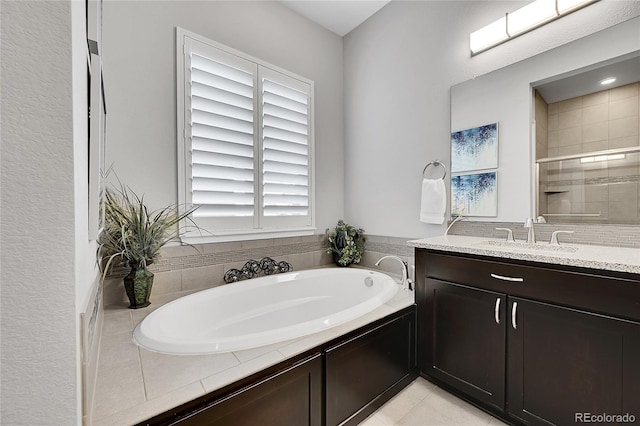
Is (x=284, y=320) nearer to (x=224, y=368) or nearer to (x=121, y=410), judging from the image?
(x=224, y=368)

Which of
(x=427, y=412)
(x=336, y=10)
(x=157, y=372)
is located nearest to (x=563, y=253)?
(x=427, y=412)

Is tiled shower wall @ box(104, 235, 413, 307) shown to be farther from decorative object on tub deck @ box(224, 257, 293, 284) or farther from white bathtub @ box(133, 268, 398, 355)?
white bathtub @ box(133, 268, 398, 355)

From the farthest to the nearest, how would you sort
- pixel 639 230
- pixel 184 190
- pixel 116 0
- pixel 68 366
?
pixel 184 190 < pixel 116 0 < pixel 639 230 < pixel 68 366

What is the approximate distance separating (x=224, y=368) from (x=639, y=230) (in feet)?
7.24

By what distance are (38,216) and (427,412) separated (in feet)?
6.58

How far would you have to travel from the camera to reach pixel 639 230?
1479mm

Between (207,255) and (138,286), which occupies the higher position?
(207,255)

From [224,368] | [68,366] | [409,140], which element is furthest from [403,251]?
[68,366]

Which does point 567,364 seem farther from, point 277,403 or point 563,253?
point 277,403

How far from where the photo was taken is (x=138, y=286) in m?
1.72

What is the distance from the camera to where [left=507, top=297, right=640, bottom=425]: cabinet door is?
1.16 m

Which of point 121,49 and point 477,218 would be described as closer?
point 121,49

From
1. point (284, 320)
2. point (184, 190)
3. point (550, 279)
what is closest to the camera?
point (550, 279)

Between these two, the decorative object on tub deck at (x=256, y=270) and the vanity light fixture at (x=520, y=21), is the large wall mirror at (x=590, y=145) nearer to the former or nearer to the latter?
the vanity light fixture at (x=520, y=21)
